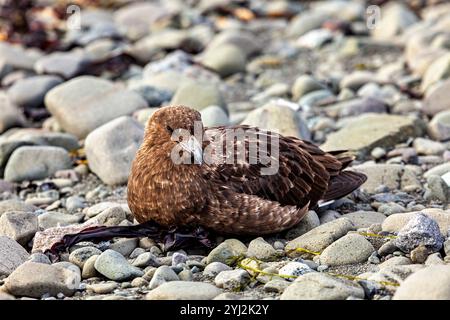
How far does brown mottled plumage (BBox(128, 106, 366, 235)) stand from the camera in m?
5.65

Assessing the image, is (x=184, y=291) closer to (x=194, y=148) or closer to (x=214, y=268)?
(x=214, y=268)

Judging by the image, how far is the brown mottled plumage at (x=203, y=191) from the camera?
565 cm

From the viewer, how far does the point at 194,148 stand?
5.54m

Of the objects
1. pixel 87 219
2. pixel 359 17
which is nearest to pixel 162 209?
pixel 87 219

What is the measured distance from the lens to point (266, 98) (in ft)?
32.4

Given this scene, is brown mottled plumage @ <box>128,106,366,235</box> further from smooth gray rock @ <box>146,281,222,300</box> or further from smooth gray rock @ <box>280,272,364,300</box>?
smooth gray rock @ <box>280,272,364,300</box>

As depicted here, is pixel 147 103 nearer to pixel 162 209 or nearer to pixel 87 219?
pixel 87 219

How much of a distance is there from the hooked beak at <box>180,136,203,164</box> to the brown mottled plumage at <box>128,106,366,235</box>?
0.09 meters

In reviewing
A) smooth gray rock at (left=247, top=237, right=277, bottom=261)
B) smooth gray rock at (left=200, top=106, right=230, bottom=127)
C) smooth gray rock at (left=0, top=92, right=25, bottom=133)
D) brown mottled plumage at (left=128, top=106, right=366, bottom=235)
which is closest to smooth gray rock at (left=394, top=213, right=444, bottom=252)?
smooth gray rock at (left=247, top=237, right=277, bottom=261)

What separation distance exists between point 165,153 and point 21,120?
3.80 metres

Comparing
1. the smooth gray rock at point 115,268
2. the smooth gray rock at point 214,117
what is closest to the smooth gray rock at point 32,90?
the smooth gray rock at point 214,117

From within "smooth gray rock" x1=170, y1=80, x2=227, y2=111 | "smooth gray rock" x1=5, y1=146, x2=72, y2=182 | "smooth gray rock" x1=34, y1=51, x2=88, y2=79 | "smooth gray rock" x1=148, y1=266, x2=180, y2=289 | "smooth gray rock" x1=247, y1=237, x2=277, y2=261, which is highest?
"smooth gray rock" x1=34, y1=51, x2=88, y2=79

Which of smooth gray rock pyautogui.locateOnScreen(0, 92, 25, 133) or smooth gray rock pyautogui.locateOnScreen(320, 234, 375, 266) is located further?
smooth gray rock pyautogui.locateOnScreen(0, 92, 25, 133)

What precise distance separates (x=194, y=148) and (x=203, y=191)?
297 mm
